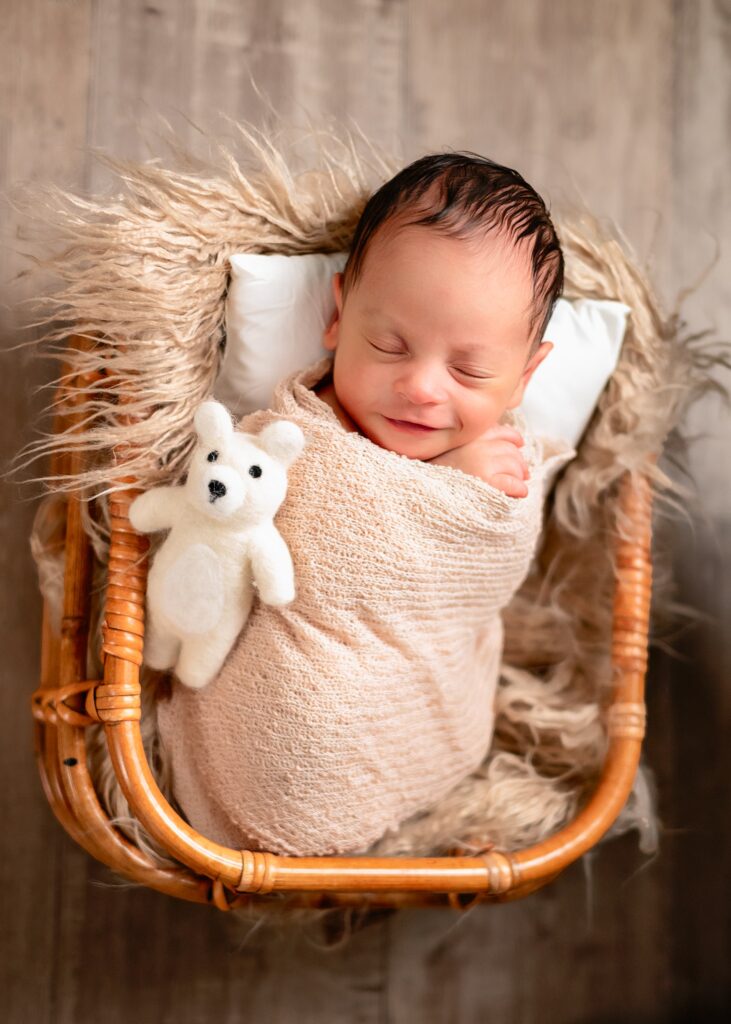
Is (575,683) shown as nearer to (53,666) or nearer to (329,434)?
(329,434)

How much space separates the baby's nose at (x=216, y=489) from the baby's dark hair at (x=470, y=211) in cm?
30

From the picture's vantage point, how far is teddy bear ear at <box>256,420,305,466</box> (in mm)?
1001

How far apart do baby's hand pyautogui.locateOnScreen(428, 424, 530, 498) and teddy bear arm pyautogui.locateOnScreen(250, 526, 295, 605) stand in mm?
231

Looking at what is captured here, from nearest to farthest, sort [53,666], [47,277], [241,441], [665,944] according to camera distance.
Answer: [241,441], [53,666], [47,277], [665,944]

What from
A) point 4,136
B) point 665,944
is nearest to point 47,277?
point 4,136

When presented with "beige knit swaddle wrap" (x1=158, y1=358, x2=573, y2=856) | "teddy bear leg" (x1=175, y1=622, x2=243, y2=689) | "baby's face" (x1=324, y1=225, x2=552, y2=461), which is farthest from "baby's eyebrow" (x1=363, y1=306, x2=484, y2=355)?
"teddy bear leg" (x1=175, y1=622, x2=243, y2=689)

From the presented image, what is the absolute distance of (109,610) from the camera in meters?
1.06

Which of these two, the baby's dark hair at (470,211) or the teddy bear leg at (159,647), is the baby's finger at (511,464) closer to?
the baby's dark hair at (470,211)

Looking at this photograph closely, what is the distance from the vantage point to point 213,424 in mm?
987

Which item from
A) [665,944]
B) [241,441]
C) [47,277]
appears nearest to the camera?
[241,441]

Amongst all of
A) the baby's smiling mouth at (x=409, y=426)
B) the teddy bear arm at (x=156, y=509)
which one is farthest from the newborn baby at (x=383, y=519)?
the teddy bear arm at (x=156, y=509)

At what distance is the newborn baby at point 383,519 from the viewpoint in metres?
1.04

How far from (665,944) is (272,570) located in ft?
3.20

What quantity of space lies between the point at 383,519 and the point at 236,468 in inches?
6.9
